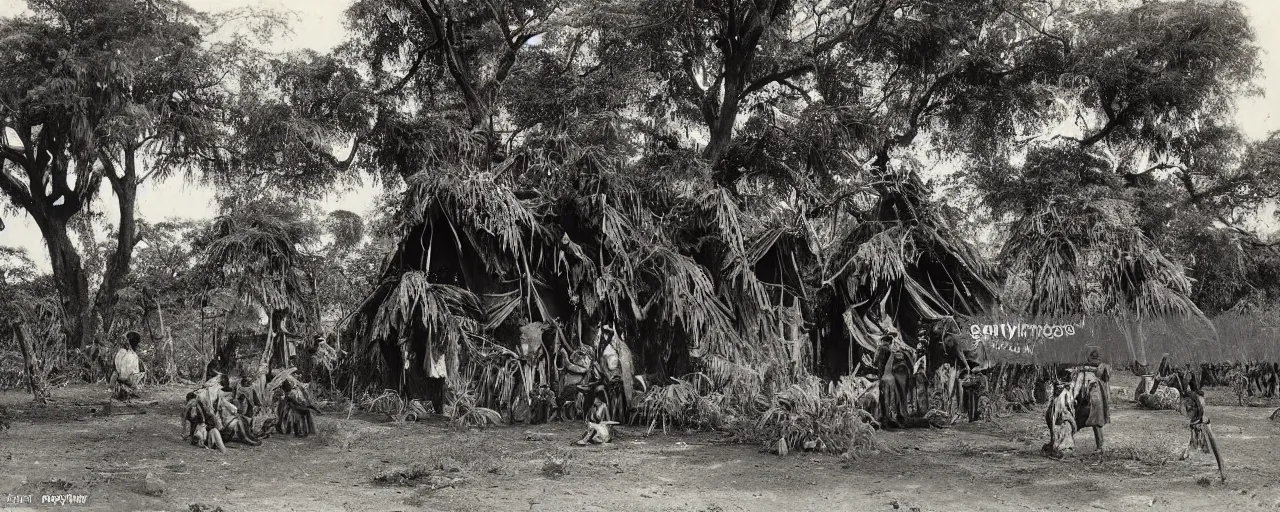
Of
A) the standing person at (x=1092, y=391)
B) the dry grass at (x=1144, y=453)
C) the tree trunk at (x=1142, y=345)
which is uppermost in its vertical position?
the tree trunk at (x=1142, y=345)

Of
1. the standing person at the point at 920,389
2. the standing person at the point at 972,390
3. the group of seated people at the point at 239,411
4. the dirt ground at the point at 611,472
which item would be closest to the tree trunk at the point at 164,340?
the dirt ground at the point at 611,472

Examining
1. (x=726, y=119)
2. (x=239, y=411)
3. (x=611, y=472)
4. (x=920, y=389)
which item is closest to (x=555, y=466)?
(x=611, y=472)

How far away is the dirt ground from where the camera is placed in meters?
8.27

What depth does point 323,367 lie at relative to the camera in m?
18.5

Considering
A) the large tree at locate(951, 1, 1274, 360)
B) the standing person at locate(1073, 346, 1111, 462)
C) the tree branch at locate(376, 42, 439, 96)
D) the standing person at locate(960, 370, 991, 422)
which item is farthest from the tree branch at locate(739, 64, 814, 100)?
the standing person at locate(1073, 346, 1111, 462)

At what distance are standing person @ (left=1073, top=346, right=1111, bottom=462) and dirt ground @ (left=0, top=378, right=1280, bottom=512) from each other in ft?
1.53

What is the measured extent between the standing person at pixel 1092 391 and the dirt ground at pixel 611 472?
466 mm

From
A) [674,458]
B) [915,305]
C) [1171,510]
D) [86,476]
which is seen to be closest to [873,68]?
[915,305]

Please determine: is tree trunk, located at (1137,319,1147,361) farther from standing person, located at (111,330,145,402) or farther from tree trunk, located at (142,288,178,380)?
tree trunk, located at (142,288,178,380)

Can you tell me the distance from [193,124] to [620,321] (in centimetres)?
1225

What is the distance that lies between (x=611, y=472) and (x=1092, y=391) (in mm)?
5254

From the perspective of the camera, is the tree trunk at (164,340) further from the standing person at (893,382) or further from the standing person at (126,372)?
the standing person at (893,382)

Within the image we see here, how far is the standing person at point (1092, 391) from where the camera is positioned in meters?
10.1

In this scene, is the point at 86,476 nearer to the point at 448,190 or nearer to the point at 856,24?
the point at 448,190
